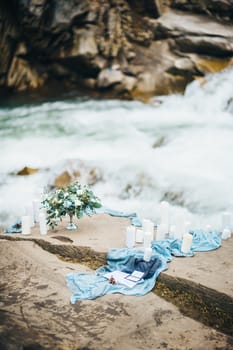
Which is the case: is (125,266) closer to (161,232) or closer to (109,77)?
(161,232)

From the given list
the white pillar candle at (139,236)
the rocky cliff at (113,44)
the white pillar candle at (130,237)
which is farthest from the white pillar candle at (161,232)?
the rocky cliff at (113,44)

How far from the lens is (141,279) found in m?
5.24

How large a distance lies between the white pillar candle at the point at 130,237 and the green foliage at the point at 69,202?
1.01m

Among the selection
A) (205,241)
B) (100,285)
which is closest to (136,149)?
(205,241)

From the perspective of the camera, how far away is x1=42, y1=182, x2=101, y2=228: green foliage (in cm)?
671

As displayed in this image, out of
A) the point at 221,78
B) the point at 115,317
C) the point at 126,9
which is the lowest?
the point at 115,317

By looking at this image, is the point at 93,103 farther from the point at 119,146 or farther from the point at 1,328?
the point at 1,328

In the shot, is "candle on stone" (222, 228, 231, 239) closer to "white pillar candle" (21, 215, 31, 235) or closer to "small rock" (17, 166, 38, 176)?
"white pillar candle" (21, 215, 31, 235)

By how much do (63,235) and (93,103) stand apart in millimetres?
11762

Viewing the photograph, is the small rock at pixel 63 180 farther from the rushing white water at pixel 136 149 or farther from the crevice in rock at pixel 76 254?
the crevice in rock at pixel 76 254

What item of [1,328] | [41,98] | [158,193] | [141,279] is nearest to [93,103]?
[41,98]

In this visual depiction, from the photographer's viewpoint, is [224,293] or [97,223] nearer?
[224,293]

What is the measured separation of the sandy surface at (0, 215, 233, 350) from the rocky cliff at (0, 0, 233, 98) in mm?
13138

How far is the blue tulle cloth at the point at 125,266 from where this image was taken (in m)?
4.93
